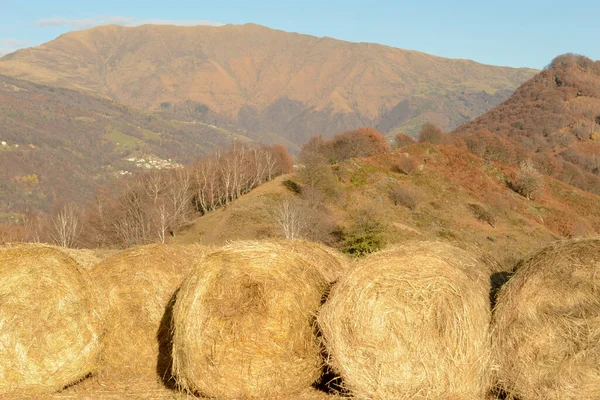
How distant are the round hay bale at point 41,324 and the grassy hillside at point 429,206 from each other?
32176mm

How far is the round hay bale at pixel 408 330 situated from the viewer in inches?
300

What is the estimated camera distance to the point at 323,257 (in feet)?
34.4

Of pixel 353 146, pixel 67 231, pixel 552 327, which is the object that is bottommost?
pixel 67 231

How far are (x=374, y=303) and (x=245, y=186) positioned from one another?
64.0 m

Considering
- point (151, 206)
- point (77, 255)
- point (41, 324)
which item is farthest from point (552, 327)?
point (151, 206)

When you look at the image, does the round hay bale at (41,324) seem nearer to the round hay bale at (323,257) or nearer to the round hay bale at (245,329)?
the round hay bale at (245,329)

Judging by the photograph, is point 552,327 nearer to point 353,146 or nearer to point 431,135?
point 353,146

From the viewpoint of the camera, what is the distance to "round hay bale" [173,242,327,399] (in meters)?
8.20

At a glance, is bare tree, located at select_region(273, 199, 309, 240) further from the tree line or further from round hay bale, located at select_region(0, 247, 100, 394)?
round hay bale, located at select_region(0, 247, 100, 394)

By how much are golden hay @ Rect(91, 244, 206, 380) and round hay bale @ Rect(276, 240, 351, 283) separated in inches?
89.4

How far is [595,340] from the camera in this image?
284 inches

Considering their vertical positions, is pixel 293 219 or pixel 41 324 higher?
pixel 41 324

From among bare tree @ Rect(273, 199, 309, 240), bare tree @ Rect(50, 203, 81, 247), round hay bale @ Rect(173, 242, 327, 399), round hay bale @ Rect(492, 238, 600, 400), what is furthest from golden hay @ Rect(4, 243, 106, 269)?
bare tree @ Rect(50, 203, 81, 247)

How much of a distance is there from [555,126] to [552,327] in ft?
463
